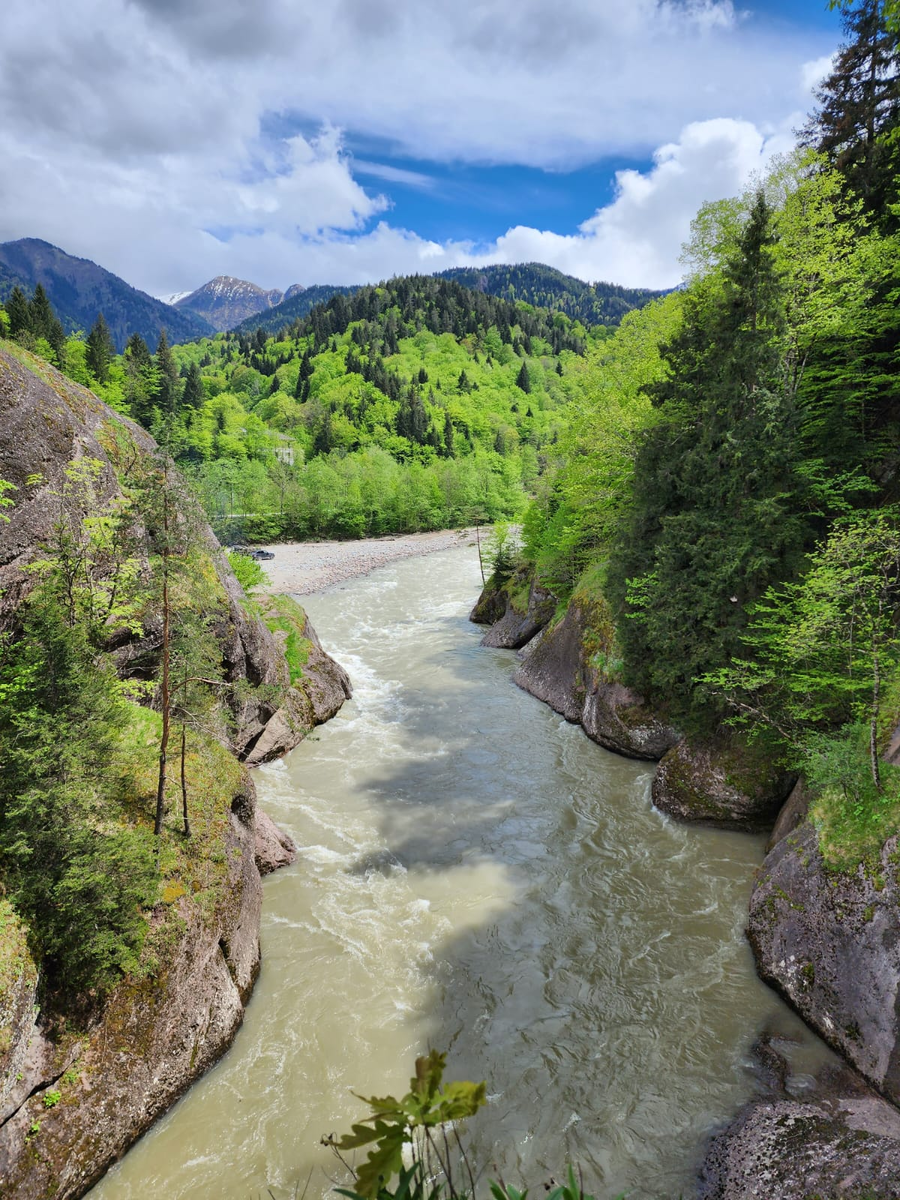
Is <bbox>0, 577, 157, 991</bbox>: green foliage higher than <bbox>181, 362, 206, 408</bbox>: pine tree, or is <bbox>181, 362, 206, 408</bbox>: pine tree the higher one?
<bbox>181, 362, 206, 408</bbox>: pine tree

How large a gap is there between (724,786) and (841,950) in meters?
4.50

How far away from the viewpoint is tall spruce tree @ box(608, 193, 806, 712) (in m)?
11.2

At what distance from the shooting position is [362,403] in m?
112

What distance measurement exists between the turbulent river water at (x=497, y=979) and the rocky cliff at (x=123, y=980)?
0.48 meters

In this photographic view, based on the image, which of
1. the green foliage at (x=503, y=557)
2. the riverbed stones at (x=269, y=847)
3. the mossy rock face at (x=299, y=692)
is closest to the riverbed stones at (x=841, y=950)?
the riverbed stones at (x=269, y=847)

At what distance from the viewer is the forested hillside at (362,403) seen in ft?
216

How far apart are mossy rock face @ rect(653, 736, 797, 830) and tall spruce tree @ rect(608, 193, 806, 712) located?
1.10 meters

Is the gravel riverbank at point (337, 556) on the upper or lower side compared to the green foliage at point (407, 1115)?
lower

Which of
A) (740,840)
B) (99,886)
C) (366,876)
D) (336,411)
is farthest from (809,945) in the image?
(336,411)

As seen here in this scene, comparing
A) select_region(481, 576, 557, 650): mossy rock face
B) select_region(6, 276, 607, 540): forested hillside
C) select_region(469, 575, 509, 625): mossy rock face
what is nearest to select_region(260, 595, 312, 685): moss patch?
select_region(6, 276, 607, 540): forested hillside

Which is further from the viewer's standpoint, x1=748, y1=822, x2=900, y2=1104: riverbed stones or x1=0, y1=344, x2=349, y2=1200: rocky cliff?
x1=748, y1=822, x2=900, y2=1104: riverbed stones

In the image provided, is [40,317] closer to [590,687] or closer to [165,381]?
[165,381]

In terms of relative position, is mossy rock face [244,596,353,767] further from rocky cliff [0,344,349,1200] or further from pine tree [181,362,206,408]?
pine tree [181,362,206,408]

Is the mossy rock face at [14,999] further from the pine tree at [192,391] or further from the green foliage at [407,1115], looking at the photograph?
the pine tree at [192,391]
